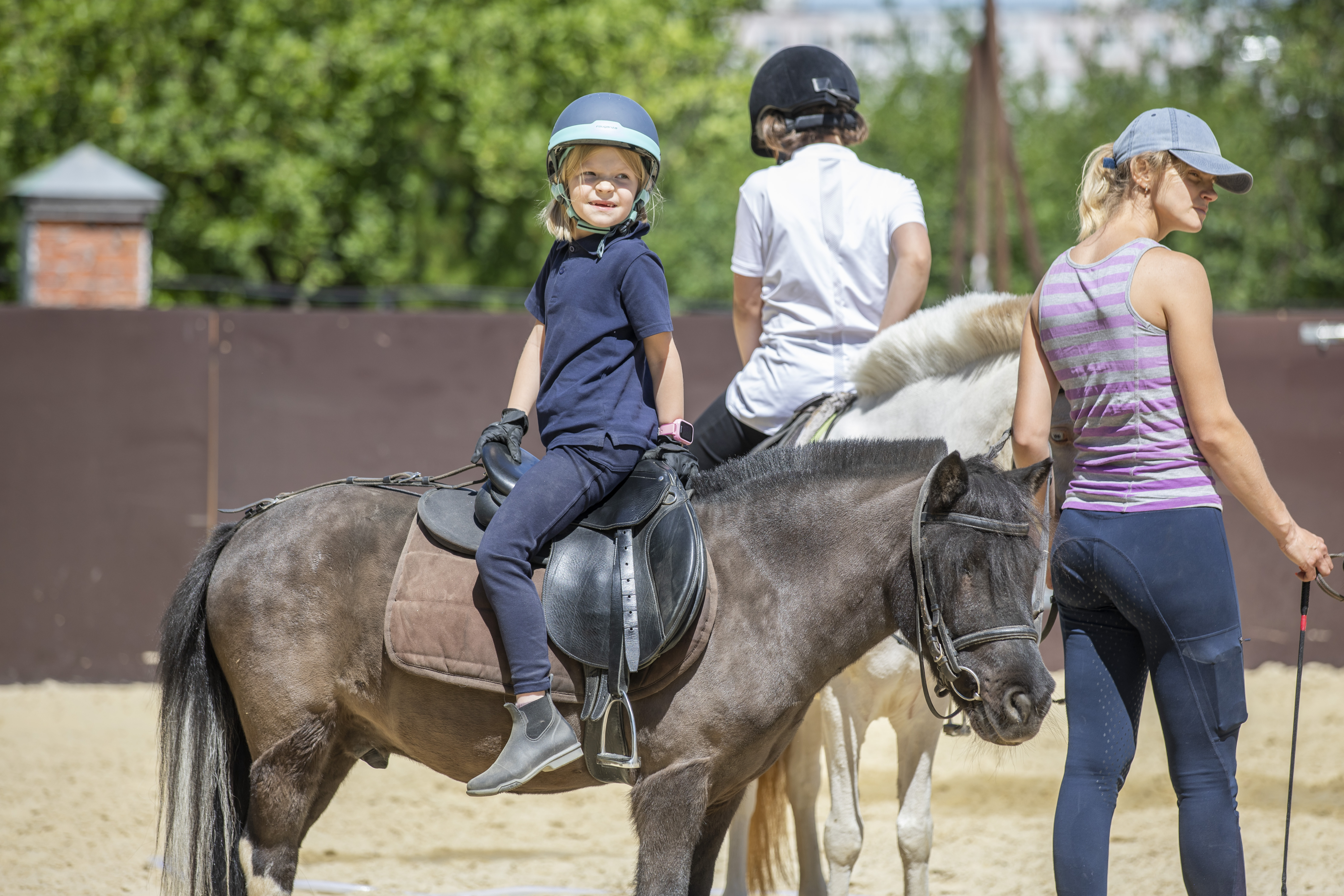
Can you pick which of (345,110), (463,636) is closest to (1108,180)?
(463,636)

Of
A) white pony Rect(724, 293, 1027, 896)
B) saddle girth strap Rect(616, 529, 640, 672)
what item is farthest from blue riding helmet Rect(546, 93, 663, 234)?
white pony Rect(724, 293, 1027, 896)

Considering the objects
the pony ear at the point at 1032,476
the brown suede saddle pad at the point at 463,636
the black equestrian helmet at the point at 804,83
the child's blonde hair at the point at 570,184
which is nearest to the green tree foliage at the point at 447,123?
the black equestrian helmet at the point at 804,83

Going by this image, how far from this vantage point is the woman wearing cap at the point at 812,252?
142 inches

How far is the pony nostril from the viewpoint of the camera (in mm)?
2225

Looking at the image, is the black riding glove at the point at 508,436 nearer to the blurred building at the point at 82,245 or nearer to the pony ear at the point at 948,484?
the pony ear at the point at 948,484

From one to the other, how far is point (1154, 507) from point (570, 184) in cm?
149

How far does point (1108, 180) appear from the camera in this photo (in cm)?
261

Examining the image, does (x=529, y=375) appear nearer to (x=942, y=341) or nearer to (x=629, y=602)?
(x=629, y=602)

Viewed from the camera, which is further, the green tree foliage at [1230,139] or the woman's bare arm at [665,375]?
the green tree foliage at [1230,139]

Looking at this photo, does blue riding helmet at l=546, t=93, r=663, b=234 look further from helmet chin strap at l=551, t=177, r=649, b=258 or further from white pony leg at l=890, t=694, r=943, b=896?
white pony leg at l=890, t=694, r=943, b=896

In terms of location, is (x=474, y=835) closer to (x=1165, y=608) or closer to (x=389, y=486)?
(x=389, y=486)

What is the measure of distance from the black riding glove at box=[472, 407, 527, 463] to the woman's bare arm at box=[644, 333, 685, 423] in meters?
0.34

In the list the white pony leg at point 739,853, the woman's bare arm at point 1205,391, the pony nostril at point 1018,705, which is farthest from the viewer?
the white pony leg at point 739,853

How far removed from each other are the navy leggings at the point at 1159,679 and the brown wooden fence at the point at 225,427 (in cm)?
418
